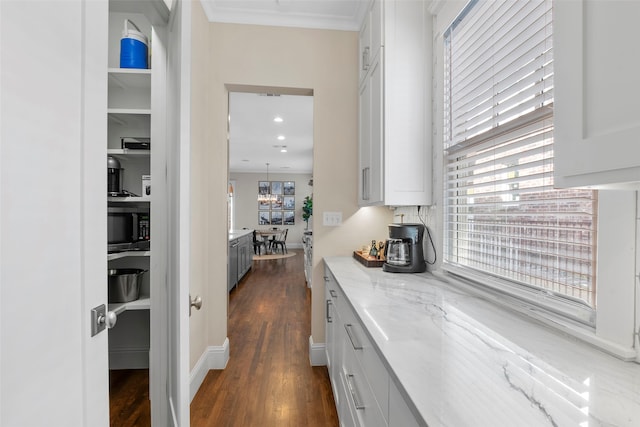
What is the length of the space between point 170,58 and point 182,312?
1056 mm

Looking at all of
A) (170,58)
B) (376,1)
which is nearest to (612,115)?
(170,58)

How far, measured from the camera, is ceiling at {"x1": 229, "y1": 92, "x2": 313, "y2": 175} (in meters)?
4.30

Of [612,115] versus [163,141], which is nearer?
[612,115]

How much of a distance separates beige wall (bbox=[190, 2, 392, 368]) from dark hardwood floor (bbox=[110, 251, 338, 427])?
0.29 m

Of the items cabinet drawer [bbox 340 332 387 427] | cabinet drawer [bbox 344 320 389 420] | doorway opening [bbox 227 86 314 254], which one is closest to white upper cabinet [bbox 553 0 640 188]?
cabinet drawer [bbox 344 320 389 420]

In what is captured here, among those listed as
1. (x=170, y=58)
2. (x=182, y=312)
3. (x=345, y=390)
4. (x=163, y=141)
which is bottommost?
(x=345, y=390)

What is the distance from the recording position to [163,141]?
144 cm

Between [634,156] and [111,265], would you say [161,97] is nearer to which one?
[111,265]

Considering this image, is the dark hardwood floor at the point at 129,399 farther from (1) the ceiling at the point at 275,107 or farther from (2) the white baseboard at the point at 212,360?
(1) the ceiling at the point at 275,107

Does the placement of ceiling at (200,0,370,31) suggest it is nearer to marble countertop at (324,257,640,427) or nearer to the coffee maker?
the coffee maker

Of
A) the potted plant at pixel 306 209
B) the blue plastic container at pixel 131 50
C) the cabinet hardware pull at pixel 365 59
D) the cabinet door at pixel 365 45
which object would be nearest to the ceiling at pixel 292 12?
the cabinet door at pixel 365 45
